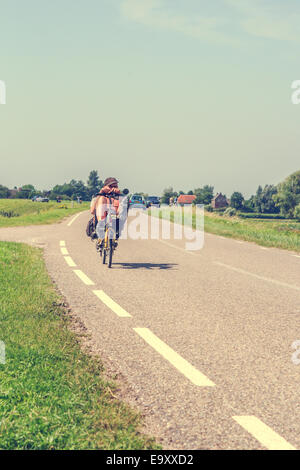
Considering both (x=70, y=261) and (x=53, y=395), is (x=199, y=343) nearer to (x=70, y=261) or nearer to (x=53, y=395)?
(x=53, y=395)

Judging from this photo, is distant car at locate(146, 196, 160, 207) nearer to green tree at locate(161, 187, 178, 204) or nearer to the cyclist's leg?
the cyclist's leg

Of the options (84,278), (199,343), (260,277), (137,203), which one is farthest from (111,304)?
(137,203)

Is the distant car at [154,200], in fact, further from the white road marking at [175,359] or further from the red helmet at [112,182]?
the white road marking at [175,359]

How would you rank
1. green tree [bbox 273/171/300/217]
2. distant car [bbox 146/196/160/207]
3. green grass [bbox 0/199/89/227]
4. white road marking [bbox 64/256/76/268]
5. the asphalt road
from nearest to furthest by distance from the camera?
the asphalt road → white road marking [bbox 64/256/76/268] → green grass [bbox 0/199/89/227] → distant car [bbox 146/196/160/207] → green tree [bbox 273/171/300/217]

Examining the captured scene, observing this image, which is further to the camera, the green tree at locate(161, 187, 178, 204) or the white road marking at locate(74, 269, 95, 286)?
the green tree at locate(161, 187, 178, 204)

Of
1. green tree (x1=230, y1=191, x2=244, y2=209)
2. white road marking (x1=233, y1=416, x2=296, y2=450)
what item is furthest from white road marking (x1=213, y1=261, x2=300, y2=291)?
green tree (x1=230, y1=191, x2=244, y2=209)

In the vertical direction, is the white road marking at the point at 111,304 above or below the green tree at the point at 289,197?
below

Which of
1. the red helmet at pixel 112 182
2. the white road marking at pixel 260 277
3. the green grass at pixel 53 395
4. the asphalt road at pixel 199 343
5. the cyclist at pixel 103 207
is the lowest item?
the white road marking at pixel 260 277

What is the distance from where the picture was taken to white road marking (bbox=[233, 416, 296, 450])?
10.5 ft

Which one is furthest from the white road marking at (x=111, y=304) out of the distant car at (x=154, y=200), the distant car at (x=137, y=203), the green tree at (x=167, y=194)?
the green tree at (x=167, y=194)

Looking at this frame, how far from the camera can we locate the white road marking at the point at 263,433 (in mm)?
3211

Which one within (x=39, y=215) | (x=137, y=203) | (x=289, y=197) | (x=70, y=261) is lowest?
(x=70, y=261)

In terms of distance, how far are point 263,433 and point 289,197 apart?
104 metres

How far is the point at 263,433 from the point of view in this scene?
11.1 feet
